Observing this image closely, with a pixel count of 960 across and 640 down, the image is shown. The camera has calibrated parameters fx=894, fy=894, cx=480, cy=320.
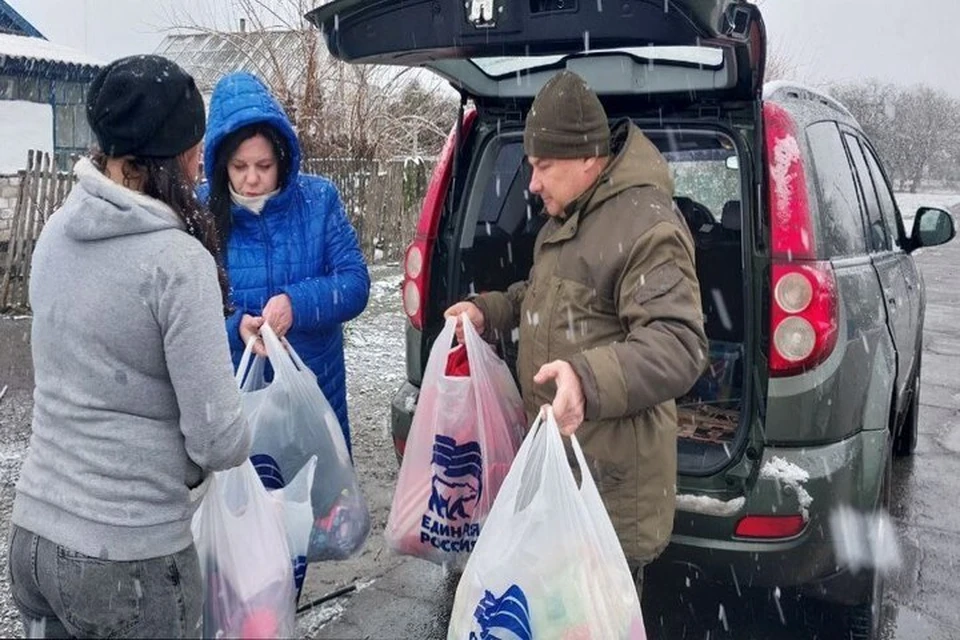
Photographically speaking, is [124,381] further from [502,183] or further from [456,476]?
[502,183]

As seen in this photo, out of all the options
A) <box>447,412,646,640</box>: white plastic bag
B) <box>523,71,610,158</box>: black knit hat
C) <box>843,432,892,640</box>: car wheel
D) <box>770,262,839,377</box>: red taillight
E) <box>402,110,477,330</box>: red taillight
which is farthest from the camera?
<box>402,110,477,330</box>: red taillight

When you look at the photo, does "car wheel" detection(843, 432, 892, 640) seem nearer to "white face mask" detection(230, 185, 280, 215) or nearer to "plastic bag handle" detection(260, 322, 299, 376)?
"plastic bag handle" detection(260, 322, 299, 376)

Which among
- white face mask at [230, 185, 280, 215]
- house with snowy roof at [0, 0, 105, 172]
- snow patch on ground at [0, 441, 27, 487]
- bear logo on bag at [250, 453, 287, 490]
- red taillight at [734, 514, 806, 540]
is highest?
house with snowy roof at [0, 0, 105, 172]

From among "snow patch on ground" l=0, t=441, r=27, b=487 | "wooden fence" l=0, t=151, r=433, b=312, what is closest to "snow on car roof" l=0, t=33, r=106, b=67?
"wooden fence" l=0, t=151, r=433, b=312

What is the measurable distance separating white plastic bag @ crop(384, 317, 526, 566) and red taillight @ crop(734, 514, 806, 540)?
69 cm

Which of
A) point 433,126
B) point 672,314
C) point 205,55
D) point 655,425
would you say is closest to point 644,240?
point 672,314

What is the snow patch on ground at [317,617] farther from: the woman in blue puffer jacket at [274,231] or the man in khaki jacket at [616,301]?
the man in khaki jacket at [616,301]

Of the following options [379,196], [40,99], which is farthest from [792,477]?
[40,99]

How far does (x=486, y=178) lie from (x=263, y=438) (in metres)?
1.33

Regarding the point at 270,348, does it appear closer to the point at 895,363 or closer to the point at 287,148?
the point at 287,148

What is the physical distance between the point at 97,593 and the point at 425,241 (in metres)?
1.90

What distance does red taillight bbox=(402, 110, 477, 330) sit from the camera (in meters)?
3.23

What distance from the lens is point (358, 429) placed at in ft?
17.5

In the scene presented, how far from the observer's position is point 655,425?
214cm
